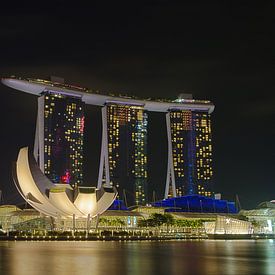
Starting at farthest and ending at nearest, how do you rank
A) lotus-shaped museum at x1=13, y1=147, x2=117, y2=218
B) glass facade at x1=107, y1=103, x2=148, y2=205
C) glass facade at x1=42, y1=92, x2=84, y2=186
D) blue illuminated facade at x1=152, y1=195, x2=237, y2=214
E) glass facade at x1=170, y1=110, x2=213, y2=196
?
glass facade at x1=170, y1=110, x2=213, y2=196, glass facade at x1=107, y1=103, x2=148, y2=205, glass facade at x1=42, y1=92, x2=84, y2=186, blue illuminated facade at x1=152, y1=195, x2=237, y2=214, lotus-shaped museum at x1=13, y1=147, x2=117, y2=218

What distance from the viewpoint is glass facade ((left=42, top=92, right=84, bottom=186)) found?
106 meters

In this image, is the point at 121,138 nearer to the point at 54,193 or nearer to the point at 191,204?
the point at 191,204

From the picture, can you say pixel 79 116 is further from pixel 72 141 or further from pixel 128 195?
pixel 128 195

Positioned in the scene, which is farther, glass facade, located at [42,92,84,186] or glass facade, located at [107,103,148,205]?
glass facade, located at [107,103,148,205]

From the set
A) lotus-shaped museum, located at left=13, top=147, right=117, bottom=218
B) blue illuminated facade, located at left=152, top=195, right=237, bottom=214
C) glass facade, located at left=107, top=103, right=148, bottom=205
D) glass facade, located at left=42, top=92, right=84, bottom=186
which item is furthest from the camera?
glass facade, located at left=107, top=103, right=148, bottom=205

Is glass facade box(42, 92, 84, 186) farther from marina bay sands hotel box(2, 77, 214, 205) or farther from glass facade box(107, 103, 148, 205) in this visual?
glass facade box(107, 103, 148, 205)

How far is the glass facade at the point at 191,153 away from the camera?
119 m

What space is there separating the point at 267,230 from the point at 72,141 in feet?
A: 146

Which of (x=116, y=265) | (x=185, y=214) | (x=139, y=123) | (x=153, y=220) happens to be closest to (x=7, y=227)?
(x=153, y=220)

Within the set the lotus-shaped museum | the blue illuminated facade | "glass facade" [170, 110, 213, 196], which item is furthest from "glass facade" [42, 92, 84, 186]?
the lotus-shaped museum

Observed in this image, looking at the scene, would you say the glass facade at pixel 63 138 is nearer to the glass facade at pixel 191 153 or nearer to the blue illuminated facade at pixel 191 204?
the blue illuminated facade at pixel 191 204

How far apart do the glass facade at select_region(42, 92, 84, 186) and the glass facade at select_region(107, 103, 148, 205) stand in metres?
7.41

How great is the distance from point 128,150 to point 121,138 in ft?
10.2

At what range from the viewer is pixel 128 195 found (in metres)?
118
